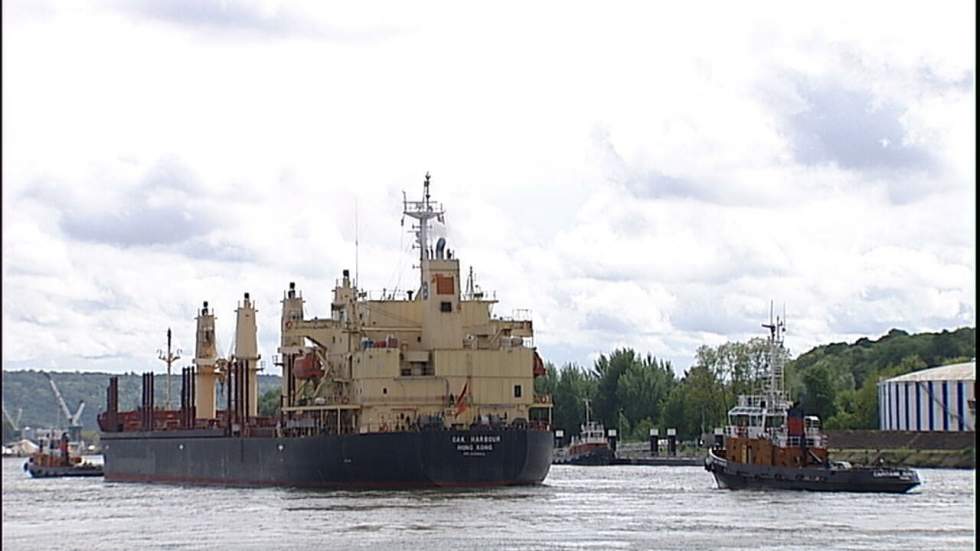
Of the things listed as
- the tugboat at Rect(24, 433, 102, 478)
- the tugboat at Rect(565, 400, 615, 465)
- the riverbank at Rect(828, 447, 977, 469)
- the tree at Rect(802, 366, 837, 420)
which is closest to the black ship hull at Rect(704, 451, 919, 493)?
the riverbank at Rect(828, 447, 977, 469)

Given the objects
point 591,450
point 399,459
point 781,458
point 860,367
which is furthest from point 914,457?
point 860,367

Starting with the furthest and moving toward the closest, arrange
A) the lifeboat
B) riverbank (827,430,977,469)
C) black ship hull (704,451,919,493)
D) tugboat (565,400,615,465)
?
1. tugboat (565,400,615,465)
2. riverbank (827,430,977,469)
3. the lifeboat
4. black ship hull (704,451,919,493)

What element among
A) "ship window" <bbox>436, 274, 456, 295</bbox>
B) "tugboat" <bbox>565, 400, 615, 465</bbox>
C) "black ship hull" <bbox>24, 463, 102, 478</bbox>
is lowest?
"black ship hull" <bbox>24, 463, 102, 478</bbox>

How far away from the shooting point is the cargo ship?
6106 centimetres

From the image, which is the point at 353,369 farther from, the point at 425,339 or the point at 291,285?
the point at 291,285

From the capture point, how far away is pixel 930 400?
10225 centimetres

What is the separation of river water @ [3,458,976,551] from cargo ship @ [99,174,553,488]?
5.23 feet

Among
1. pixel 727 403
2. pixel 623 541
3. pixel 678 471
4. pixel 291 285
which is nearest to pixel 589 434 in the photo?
pixel 727 403

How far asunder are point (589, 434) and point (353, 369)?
52.3 meters

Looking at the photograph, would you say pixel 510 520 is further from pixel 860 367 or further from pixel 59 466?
pixel 860 367

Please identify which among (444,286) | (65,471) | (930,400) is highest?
(444,286)

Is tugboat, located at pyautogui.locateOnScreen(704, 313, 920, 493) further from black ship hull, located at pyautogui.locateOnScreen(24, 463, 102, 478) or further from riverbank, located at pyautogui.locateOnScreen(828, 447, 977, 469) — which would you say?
black ship hull, located at pyautogui.locateOnScreen(24, 463, 102, 478)

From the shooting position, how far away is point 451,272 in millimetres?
65375

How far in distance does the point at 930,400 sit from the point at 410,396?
47.5 metres
